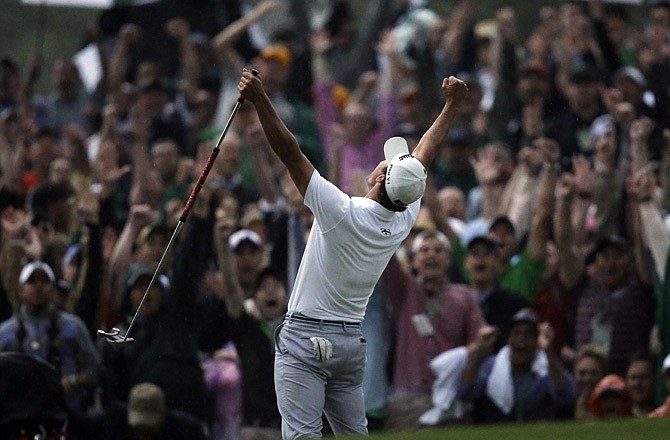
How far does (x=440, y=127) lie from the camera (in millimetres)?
8445

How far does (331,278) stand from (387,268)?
10.3ft

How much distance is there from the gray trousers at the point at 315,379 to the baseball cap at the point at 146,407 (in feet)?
9.15

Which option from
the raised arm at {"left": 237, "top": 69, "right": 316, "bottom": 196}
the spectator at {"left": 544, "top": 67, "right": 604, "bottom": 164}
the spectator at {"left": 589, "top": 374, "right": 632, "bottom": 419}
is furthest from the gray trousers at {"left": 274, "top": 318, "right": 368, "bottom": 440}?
the spectator at {"left": 544, "top": 67, "right": 604, "bottom": 164}

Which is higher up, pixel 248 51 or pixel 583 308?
pixel 248 51

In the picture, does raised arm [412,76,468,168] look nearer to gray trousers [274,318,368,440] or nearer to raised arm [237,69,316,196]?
raised arm [237,69,316,196]

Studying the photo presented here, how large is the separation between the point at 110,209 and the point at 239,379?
6.36ft

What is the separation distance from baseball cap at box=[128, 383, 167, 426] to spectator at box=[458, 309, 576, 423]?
2.20 metres

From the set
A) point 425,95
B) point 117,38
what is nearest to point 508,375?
point 425,95

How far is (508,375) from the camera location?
431 inches

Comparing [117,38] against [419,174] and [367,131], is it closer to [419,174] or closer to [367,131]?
[367,131]

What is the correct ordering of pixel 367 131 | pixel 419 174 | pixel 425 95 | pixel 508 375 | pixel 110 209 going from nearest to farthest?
pixel 419 174, pixel 508 375, pixel 110 209, pixel 367 131, pixel 425 95

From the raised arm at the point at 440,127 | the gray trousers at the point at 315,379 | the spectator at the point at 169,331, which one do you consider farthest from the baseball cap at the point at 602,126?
the gray trousers at the point at 315,379

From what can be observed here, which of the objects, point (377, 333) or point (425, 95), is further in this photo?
point (425, 95)

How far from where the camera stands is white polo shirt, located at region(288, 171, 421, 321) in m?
7.69
